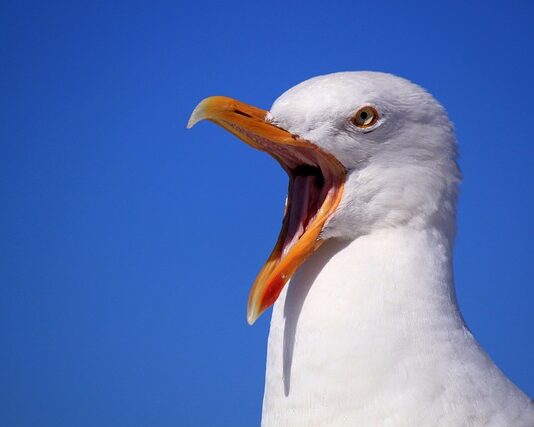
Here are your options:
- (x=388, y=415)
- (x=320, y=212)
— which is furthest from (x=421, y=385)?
(x=320, y=212)

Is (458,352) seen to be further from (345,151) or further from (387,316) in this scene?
(345,151)

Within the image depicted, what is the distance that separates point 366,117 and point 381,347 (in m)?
1.14

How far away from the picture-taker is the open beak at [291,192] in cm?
383

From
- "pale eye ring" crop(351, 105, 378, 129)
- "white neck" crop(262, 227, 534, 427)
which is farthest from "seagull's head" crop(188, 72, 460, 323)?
"white neck" crop(262, 227, 534, 427)

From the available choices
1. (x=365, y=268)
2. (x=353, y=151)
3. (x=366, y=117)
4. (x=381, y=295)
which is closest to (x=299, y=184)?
(x=353, y=151)

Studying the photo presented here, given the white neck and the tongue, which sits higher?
the tongue

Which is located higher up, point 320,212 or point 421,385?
point 320,212

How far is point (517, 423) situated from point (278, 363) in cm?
112

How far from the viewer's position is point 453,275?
12.9ft

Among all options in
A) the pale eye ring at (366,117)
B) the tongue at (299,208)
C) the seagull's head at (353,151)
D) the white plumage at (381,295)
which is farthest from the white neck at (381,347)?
Answer: the pale eye ring at (366,117)

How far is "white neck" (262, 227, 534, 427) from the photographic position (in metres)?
3.47

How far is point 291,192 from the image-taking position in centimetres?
417

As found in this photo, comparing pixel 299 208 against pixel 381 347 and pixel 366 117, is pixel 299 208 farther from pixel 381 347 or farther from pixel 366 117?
pixel 381 347

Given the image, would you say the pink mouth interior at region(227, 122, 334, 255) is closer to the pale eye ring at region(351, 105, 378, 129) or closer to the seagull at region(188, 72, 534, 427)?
the seagull at region(188, 72, 534, 427)
